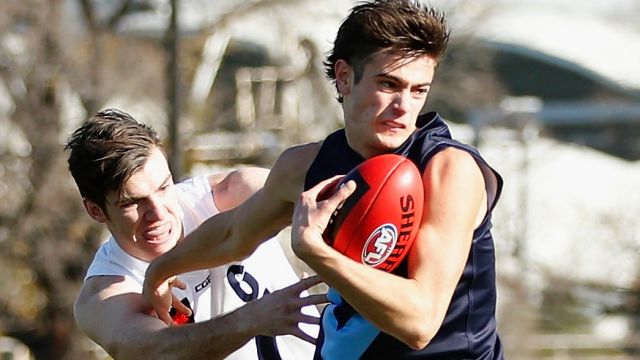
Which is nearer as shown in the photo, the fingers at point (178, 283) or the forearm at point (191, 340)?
the forearm at point (191, 340)

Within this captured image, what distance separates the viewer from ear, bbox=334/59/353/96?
4.64 metres

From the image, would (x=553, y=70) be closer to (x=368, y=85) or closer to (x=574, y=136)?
(x=574, y=136)

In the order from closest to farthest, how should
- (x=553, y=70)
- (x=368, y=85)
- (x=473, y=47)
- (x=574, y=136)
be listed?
(x=368, y=85), (x=473, y=47), (x=574, y=136), (x=553, y=70)

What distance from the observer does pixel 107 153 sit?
5742mm

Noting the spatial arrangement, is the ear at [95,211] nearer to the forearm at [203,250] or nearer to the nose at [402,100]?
the forearm at [203,250]

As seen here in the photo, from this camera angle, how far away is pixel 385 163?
4.34 m

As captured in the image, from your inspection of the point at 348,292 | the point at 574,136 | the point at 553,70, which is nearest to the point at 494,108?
the point at 574,136

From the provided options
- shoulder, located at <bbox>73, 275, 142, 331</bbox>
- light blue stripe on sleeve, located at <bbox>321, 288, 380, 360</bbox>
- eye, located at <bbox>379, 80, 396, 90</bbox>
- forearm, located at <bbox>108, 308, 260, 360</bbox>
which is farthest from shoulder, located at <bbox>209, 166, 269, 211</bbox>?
eye, located at <bbox>379, 80, 396, 90</bbox>

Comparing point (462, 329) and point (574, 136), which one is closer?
point (462, 329)

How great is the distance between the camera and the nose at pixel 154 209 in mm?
5723

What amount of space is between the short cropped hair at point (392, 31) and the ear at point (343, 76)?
2 centimetres

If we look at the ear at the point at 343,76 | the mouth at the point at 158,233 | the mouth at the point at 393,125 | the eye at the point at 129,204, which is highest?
the ear at the point at 343,76

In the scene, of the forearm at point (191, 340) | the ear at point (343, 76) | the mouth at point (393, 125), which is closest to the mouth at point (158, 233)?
the forearm at point (191, 340)

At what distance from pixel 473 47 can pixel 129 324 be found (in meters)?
17.8
